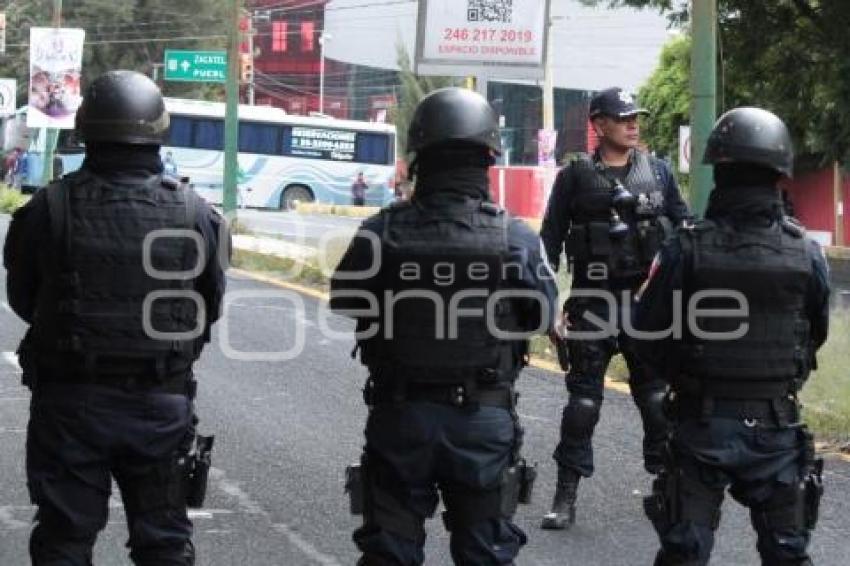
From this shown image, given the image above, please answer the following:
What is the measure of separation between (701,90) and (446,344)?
7.14 meters

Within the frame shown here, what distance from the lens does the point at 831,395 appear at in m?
10.4

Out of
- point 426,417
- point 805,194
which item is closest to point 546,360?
point 426,417

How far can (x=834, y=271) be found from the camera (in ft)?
94.6

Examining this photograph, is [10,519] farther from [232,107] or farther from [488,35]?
[232,107]

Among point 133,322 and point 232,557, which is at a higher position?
point 133,322

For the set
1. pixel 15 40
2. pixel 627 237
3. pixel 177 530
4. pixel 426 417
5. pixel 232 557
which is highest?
pixel 15 40

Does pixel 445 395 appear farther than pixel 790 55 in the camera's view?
No

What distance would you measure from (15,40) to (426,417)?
2537 inches

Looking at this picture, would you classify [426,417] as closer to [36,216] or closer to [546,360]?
[36,216]

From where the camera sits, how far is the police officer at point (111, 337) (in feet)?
Answer: 16.2

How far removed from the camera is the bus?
163ft

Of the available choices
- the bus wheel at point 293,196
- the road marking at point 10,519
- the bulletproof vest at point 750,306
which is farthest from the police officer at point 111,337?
the bus wheel at point 293,196

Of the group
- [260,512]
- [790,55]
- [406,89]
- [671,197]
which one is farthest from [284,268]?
[406,89]

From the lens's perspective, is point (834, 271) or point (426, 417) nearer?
point (426, 417)
